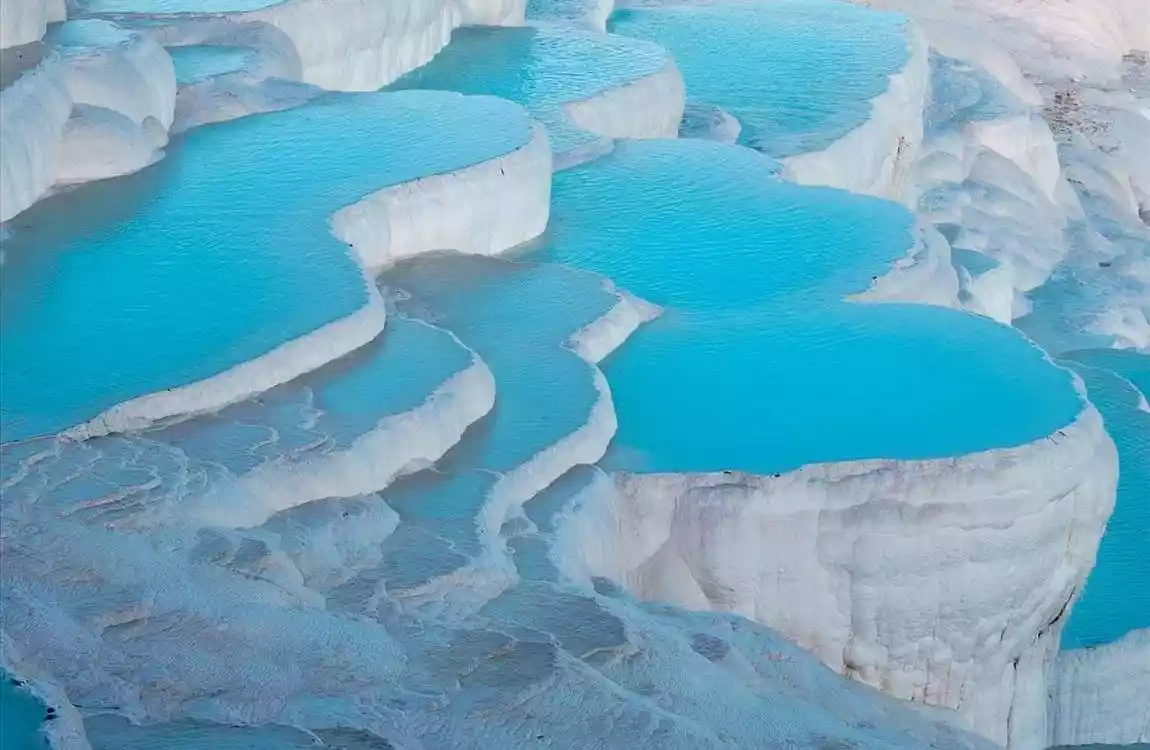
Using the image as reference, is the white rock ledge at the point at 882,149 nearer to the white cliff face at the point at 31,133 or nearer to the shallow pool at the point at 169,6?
the shallow pool at the point at 169,6

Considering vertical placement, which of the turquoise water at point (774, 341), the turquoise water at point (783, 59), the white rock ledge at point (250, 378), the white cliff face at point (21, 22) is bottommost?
the turquoise water at point (783, 59)

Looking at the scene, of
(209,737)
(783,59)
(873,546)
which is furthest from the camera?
(783,59)

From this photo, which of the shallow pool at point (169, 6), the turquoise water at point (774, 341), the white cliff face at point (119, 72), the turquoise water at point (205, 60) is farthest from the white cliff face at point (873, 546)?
the shallow pool at point (169, 6)

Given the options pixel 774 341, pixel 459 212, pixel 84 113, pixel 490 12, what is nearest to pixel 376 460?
pixel 774 341

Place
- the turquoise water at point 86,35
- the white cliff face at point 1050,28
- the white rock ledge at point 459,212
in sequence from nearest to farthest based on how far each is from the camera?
1. the white rock ledge at point 459,212
2. the turquoise water at point 86,35
3. the white cliff face at point 1050,28

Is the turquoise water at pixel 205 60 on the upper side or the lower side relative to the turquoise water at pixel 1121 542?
upper

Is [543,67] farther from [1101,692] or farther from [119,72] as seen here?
[1101,692]

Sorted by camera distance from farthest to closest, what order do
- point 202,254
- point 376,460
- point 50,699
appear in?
point 202,254 → point 376,460 → point 50,699
